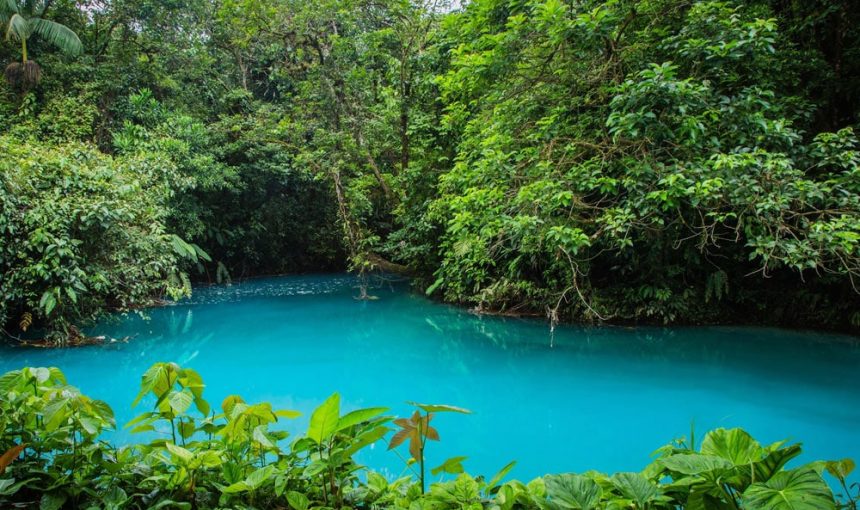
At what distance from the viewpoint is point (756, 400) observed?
3936 mm

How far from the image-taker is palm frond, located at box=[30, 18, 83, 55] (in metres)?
8.56

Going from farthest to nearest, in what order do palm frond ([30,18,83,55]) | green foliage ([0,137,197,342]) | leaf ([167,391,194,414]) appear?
palm frond ([30,18,83,55]) → green foliage ([0,137,197,342]) → leaf ([167,391,194,414])

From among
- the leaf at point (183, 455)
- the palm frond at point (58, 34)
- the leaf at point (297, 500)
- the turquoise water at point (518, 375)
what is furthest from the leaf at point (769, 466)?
the palm frond at point (58, 34)

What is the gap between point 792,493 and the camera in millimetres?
688

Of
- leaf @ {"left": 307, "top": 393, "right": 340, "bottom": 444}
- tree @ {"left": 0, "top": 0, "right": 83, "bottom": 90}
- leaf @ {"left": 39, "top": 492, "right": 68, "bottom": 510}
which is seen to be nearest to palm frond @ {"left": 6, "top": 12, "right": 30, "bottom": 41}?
tree @ {"left": 0, "top": 0, "right": 83, "bottom": 90}

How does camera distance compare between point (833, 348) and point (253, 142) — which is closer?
point (833, 348)

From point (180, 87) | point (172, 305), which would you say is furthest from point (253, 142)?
point (172, 305)

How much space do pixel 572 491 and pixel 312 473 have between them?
44 cm

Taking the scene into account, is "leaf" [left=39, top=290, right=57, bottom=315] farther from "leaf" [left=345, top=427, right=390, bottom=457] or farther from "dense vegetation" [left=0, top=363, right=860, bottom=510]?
"leaf" [left=345, top=427, right=390, bottom=457]

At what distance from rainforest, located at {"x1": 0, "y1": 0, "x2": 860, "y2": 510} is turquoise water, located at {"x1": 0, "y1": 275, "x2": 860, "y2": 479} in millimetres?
81

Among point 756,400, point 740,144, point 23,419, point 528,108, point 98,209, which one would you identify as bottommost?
point 756,400

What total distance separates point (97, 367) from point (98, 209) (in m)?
1.72

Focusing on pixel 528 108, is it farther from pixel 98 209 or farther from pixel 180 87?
pixel 180 87

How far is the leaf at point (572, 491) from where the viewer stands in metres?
0.75
